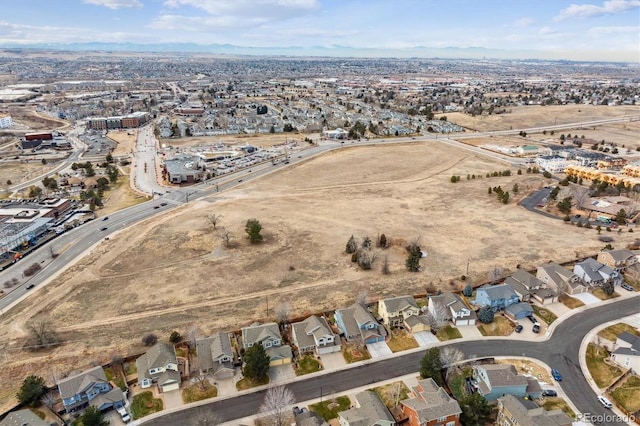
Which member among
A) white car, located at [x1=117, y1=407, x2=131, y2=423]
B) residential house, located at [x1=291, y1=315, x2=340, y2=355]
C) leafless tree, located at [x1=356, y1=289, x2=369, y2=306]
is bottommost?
white car, located at [x1=117, y1=407, x2=131, y2=423]

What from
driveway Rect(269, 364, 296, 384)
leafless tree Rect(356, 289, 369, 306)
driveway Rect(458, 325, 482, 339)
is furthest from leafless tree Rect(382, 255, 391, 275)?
driveway Rect(269, 364, 296, 384)

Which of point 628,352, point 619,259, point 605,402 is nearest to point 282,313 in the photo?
point 605,402

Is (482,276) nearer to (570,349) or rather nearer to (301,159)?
(570,349)

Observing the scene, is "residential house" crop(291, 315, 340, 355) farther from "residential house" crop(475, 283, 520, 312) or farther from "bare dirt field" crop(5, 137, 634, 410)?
"residential house" crop(475, 283, 520, 312)

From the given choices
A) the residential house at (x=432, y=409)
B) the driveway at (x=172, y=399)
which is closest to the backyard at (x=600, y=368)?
the residential house at (x=432, y=409)

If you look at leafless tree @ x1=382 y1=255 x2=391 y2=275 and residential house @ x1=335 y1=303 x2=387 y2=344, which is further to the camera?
leafless tree @ x1=382 y1=255 x2=391 y2=275

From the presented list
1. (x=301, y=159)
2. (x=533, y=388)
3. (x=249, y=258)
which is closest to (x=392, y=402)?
(x=533, y=388)
